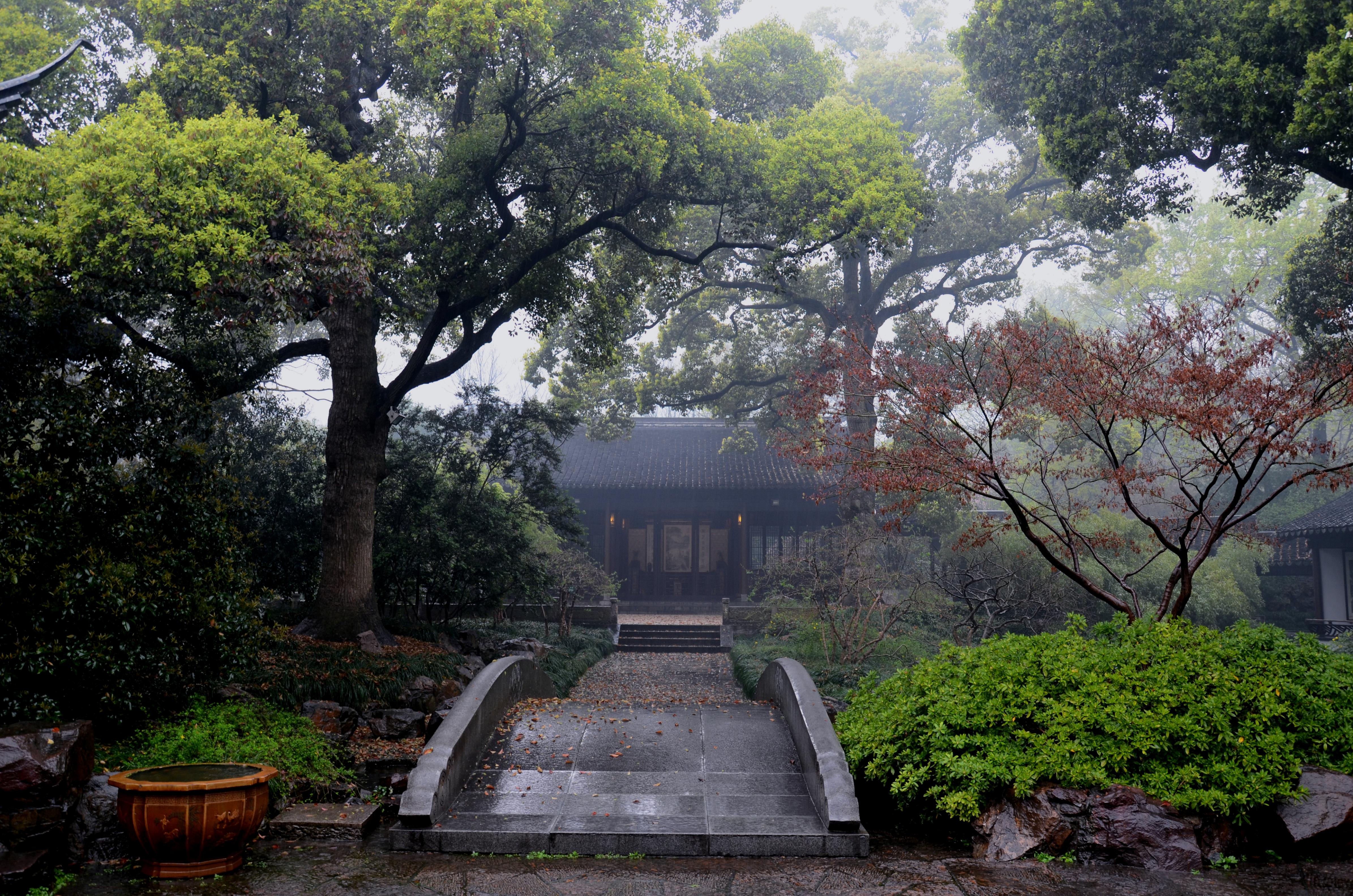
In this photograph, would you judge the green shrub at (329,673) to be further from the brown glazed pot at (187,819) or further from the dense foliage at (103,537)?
the brown glazed pot at (187,819)

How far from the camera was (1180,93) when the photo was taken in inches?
463

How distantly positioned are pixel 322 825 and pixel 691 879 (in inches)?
101

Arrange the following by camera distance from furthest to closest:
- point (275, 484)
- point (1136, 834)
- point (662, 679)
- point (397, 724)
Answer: point (662, 679) < point (275, 484) < point (397, 724) < point (1136, 834)

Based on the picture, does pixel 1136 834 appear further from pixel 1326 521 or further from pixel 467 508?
pixel 1326 521

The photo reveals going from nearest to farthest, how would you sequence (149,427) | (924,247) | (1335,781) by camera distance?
(1335,781), (149,427), (924,247)

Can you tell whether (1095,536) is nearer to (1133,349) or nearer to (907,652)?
(1133,349)

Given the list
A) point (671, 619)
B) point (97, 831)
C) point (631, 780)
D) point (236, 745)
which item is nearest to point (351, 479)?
point (236, 745)

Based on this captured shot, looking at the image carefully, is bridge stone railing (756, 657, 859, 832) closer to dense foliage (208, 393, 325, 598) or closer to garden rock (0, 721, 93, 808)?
garden rock (0, 721, 93, 808)

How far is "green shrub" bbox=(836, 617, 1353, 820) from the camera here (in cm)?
548

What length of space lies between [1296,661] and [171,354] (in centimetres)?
1082

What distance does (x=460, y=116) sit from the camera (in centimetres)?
1245

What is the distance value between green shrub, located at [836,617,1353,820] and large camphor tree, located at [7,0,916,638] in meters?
6.62

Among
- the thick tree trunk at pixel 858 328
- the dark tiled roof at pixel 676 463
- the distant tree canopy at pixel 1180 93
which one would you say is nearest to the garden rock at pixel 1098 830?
the distant tree canopy at pixel 1180 93

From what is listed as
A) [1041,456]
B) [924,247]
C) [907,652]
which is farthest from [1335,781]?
[924,247]
